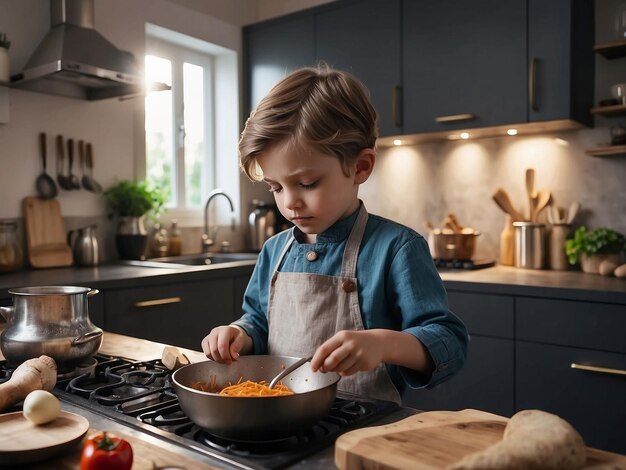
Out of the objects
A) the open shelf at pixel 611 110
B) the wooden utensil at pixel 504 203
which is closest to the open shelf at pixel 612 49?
the open shelf at pixel 611 110

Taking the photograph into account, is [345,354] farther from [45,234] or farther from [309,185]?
[45,234]

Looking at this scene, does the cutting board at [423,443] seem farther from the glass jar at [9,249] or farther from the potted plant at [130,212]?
the potted plant at [130,212]

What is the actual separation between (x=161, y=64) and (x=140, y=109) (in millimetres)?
473

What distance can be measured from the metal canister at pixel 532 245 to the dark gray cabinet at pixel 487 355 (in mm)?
555

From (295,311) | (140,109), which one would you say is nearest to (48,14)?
(140,109)

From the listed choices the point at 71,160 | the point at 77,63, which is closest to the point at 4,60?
the point at 77,63

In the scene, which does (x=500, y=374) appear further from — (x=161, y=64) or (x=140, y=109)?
(x=161, y=64)

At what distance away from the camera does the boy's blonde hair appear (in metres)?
1.04

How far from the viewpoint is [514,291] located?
2234 mm

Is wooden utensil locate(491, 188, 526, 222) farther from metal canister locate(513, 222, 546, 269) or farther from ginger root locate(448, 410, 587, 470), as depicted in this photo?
ginger root locate(448, 410, 587, 470)

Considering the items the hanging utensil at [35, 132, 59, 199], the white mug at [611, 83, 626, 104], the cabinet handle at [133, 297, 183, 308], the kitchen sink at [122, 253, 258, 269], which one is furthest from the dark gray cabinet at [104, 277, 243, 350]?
the white mug at [611, 83, 626, 104]

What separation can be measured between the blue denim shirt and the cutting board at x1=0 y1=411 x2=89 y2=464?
0.49m

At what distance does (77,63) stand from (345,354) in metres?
2.03

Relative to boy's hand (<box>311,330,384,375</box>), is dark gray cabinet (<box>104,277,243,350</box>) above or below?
below
